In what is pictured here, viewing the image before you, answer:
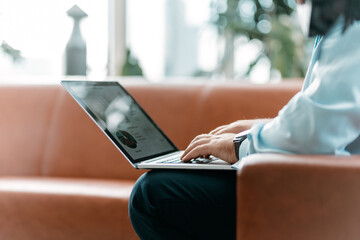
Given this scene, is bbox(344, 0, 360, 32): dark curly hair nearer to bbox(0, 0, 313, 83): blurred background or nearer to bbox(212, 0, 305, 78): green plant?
bbox(0, 0, 313, 83): blurred background

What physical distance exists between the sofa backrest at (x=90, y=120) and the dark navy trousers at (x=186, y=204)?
0.98 meters

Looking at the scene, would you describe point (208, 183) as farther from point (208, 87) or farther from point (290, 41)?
point (290, 41)

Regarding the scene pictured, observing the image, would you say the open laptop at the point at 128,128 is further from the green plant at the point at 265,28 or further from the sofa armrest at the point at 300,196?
the green plant at the point at 265,28

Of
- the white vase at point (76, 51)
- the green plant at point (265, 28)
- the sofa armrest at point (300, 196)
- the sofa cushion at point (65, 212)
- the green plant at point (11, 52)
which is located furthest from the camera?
the green plant at point (265, 28)

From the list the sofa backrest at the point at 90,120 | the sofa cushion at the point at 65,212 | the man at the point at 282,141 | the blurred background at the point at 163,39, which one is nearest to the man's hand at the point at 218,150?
the man at the point at 282,141

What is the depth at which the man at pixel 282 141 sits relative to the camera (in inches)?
39.3

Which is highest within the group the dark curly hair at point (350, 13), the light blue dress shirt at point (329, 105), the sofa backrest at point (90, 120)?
the dark curly hair at point (350, 13)

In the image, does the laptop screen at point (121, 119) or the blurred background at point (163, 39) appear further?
the blurred background at point (163, 39)

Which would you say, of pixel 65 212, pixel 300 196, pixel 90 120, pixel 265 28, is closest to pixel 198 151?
pixel 300 196

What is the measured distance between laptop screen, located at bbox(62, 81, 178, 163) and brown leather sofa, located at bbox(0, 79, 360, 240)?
36cm

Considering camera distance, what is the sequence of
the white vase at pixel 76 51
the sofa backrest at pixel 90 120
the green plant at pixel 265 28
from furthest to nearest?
the green plant at pixel 265 28
the white vase at pixel 76 51
the sofa backrest at pixel 90 120

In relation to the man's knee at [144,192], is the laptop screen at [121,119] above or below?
above

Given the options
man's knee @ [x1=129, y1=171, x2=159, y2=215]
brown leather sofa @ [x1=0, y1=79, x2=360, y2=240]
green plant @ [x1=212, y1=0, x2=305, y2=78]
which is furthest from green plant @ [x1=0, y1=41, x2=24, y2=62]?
man's knee @ [x1=129, y1=171, x2=159, y2=215]

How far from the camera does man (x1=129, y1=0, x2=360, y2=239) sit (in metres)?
1.00
